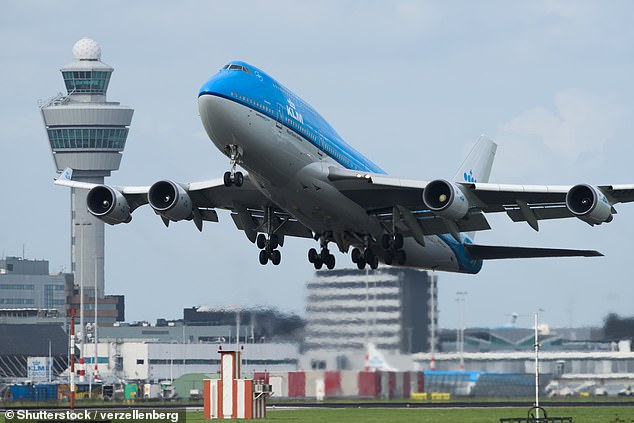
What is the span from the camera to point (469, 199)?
48.5m

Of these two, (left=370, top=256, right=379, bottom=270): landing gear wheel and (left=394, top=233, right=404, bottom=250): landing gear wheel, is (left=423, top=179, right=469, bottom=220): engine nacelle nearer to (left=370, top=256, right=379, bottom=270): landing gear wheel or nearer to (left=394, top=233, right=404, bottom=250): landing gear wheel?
(left=394, top=233, right=404, bottom=250): landing gear wheel

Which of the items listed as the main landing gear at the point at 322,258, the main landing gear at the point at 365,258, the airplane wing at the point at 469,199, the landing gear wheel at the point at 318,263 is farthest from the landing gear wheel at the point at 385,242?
the landing gear wheel at the point at 318,263

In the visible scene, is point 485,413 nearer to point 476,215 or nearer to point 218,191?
point 476,215

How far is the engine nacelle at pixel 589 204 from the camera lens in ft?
151

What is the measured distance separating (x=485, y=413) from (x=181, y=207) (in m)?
16.7

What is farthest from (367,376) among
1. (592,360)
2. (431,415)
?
(592,360)

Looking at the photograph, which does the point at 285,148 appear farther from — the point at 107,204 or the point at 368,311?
the point at 368,311

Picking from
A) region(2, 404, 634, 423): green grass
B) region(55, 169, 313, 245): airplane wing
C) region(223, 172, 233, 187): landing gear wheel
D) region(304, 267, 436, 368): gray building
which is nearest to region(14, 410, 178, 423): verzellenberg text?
region(2, 404, 634, 423): green grass

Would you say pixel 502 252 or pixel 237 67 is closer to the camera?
pixel 237 67

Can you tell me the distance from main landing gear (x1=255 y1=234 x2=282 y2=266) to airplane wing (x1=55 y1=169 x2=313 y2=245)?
0.35m

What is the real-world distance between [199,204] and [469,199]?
10.6 metres

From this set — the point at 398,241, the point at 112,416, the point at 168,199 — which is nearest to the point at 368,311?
the point at 398,241

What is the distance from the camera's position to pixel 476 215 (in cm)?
5109

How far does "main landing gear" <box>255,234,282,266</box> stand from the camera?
51.6m
